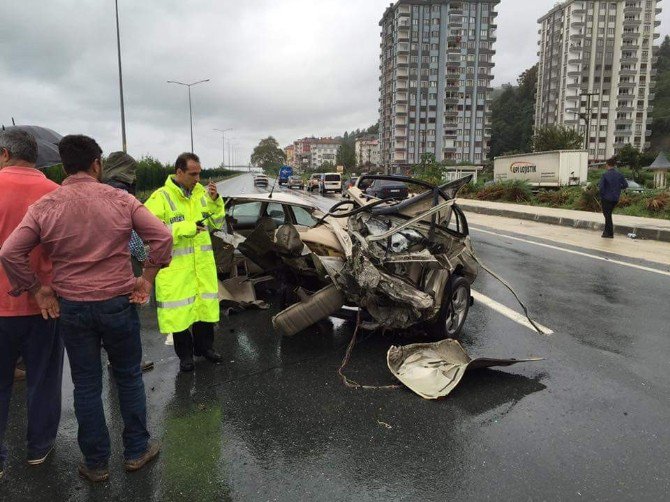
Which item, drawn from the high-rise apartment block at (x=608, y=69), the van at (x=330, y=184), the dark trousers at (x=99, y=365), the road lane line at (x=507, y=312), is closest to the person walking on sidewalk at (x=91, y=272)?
the dark trousers at (x=99, y=365)

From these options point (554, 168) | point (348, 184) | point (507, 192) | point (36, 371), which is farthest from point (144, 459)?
point (554, 168)

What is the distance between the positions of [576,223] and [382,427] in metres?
14.1

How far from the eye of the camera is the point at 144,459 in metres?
2.81

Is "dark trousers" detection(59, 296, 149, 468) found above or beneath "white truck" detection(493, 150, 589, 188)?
beneath

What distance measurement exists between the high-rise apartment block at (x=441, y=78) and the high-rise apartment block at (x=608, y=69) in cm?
1895

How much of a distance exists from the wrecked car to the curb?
9.54 metres

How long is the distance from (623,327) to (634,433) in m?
2.54

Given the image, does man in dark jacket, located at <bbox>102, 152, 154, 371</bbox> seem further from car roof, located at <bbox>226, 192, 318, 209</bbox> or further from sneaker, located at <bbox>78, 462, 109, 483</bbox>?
car roof, located at <bbox>226, 192, 318, 209</bbox>

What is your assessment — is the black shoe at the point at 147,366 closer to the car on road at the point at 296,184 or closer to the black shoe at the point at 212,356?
the black shoe at the point at 212,356

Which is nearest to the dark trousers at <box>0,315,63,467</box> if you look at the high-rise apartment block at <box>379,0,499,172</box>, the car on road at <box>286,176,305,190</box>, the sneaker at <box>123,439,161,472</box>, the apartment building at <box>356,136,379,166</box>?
the sneaker at <box>123,439,161,472</box>

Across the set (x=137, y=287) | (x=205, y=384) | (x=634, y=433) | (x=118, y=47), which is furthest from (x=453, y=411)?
(x=118, y=47)

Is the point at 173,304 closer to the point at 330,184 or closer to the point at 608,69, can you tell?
the point at 330,184

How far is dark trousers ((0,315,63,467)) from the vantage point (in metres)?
2.68

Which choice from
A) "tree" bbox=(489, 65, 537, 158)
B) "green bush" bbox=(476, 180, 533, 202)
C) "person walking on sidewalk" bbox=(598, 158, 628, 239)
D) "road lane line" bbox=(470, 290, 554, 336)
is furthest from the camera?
"tree" bbox=(489, 65, 537, 158)
